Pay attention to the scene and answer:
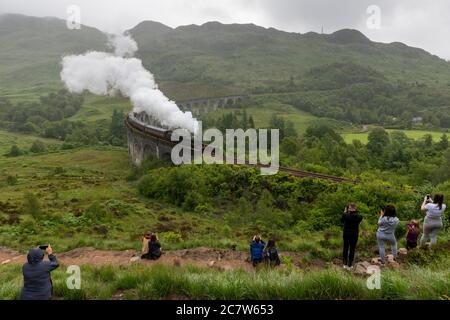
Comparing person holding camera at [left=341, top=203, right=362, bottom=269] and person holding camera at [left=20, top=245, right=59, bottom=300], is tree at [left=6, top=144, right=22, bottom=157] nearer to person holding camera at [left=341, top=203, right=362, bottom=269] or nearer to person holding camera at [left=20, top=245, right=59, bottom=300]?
person holding camera at [left=20, top=245, right=59, bottom=300]

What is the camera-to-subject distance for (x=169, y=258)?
12.9 metres

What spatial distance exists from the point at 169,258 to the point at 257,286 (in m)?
6.68

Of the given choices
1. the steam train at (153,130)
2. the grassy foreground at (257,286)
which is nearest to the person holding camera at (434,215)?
the grassy foreground at (257,286)

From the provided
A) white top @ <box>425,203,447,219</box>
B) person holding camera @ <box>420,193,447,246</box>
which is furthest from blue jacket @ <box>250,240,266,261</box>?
white top @ <box>425,203,447,219</box>

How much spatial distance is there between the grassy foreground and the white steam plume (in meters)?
44.4

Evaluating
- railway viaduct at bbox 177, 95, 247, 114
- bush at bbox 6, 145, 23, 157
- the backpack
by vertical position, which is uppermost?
railway viaduct at bbox 177, 95, 247, 114

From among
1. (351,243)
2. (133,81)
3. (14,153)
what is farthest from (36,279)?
(14,153)

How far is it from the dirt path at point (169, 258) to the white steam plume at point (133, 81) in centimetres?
A: 3753

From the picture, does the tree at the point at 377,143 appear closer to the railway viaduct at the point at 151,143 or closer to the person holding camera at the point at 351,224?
the railway viaduct at the point at 151,143

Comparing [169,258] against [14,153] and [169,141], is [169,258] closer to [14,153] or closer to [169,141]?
[169,141]

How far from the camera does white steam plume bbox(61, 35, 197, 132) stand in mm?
52750

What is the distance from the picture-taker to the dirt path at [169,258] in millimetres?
12227
